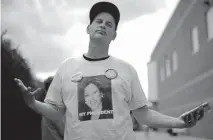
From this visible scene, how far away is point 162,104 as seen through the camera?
2516cm

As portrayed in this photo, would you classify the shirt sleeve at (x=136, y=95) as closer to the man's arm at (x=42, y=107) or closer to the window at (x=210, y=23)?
the man's arm at (x=42, y=107)

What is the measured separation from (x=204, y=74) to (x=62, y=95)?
12082mm

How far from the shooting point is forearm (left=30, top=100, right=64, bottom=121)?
6.13 ft

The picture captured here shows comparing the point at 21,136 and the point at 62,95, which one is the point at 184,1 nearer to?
the point at 21,136

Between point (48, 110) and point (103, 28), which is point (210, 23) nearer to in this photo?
point (103, 28)

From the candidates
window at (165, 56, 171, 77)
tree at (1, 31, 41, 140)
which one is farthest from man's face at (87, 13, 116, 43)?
window at (165, 56, 171, 77)

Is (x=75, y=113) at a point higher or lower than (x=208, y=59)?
lower

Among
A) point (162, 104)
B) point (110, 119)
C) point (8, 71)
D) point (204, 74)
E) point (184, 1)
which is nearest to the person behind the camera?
point (110, 119)

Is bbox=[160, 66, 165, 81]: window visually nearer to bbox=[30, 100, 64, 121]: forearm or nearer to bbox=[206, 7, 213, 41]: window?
bbox=[206, 7, 213, 41]: window

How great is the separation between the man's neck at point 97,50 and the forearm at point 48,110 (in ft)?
1.12

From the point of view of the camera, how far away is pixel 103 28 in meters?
1.93

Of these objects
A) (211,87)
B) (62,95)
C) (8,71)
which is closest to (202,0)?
(211,87)

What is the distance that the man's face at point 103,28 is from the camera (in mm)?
1916

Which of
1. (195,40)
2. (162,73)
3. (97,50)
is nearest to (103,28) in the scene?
(97,50)
